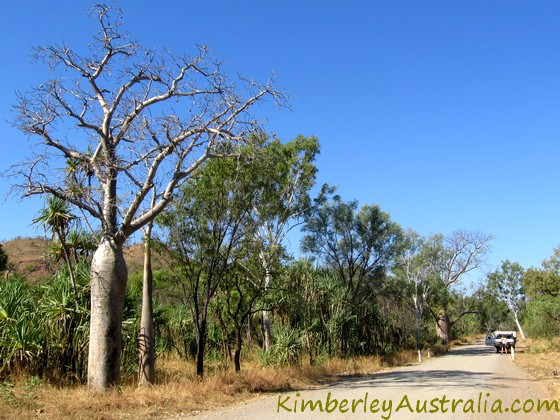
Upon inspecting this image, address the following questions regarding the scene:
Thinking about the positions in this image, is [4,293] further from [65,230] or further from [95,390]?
[95,390]

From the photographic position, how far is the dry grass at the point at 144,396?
29.9 feet

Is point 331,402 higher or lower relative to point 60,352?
lower

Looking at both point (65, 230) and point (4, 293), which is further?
point (65, 230)

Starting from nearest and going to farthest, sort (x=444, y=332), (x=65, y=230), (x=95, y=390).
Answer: (x=95, y=390) → (x=65, y=230) → (x=444, y=332)

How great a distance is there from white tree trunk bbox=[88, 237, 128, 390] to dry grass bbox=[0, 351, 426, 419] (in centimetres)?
40

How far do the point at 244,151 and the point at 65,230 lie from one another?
5.30 meters

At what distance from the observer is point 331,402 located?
11188mm

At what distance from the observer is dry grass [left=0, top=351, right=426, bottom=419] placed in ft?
29.9

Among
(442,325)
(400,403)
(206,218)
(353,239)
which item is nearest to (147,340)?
(206,218)

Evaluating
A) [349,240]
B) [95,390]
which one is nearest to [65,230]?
[95,390]

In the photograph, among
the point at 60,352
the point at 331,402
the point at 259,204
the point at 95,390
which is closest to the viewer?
the point at 95,390

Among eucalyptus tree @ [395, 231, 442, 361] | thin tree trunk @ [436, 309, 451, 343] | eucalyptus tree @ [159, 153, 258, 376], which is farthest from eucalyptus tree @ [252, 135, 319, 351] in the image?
thin tree trunk @ [436, 309, 451, 343]

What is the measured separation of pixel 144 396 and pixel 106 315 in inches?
76.3

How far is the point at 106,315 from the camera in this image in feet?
36.3
